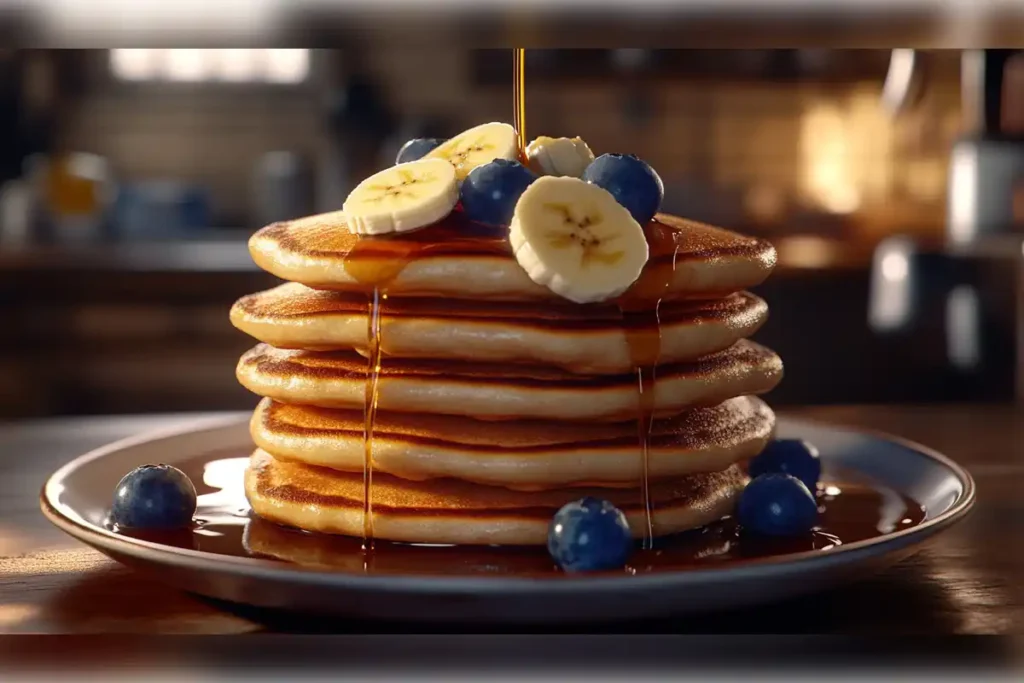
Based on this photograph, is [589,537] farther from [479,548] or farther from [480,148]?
[480,148]

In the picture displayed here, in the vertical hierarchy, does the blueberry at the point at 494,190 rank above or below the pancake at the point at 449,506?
above

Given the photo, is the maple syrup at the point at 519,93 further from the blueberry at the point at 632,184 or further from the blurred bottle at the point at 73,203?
the blurred bottle at the point at 73,203

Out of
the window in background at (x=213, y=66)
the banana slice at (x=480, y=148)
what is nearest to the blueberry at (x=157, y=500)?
the banana slice at (x=480, y=148)

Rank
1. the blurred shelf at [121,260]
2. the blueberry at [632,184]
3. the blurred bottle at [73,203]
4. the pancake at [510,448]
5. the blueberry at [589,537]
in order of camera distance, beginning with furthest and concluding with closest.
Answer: the blurred bottle at [73,203], the blurred shelf at [121,260], the blueberry at [632,184], the pancake at [510,448], the blueberry at [589,537]

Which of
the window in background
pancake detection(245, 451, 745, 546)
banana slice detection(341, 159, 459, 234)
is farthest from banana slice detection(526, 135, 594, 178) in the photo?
the window in background

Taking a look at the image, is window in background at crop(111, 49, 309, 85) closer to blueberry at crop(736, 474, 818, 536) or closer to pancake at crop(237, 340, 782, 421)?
pancake at crop(237, 340, 782, 421)

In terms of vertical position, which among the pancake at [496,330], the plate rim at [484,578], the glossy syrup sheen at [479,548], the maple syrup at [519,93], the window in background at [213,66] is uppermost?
the window in background at [213,66]

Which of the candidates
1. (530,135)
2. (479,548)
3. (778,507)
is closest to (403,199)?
(479,548)
